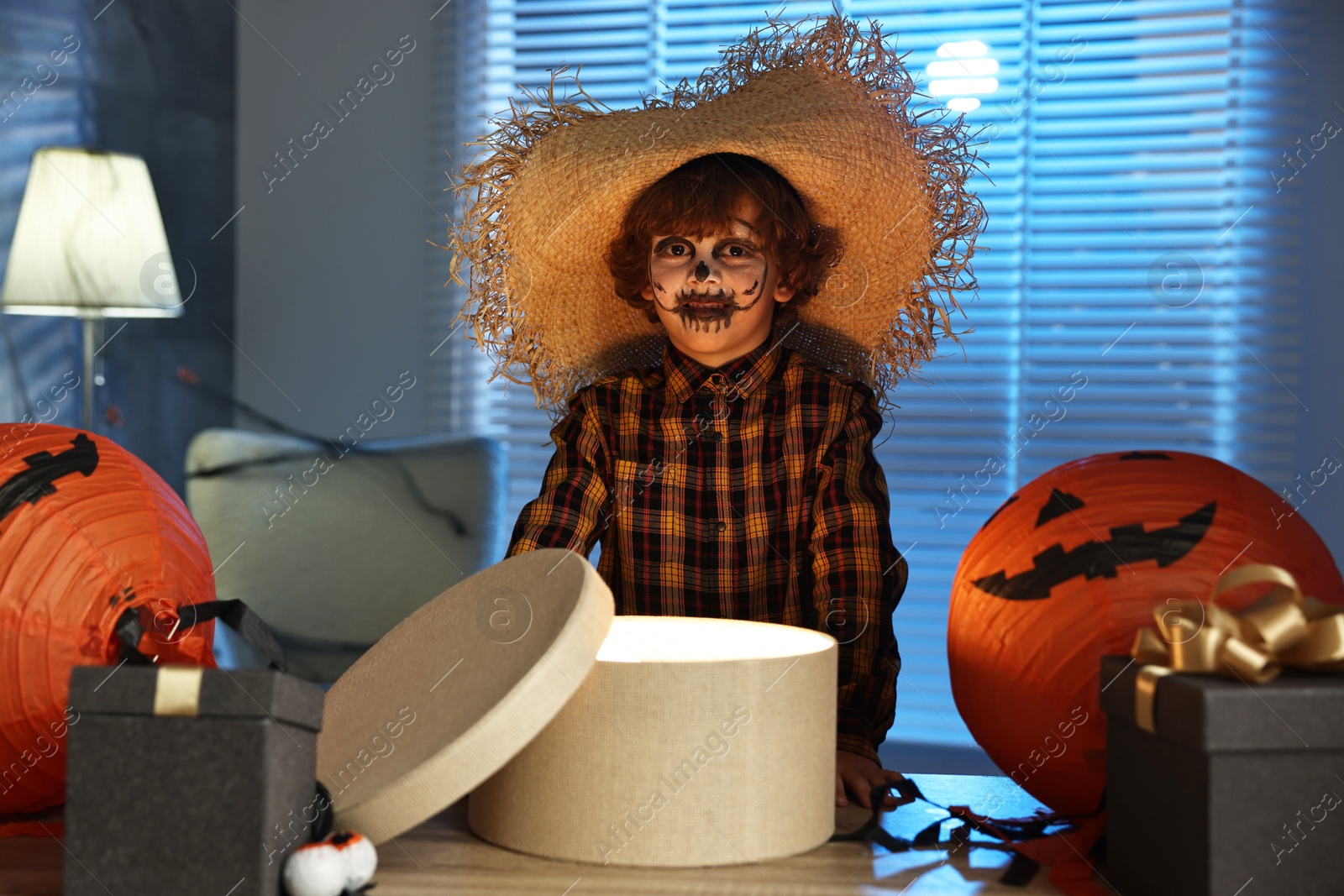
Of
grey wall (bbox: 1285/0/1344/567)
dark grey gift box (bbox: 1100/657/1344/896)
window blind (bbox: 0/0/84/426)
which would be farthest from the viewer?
grey wall (bbox: 1285/0/1344/567)

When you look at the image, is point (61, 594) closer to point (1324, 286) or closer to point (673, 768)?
point (673, 768)

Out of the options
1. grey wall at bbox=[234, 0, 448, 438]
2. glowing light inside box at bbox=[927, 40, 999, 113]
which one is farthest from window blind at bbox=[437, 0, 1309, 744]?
grey wall at bbox=[234, 0, 448, 438]

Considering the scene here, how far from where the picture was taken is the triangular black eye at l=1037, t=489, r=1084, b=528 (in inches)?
27.3

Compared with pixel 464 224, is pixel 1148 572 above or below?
below

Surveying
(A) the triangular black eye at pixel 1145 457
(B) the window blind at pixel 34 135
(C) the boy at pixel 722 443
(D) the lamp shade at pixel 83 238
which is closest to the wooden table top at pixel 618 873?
(A) the triangular black eye at pixel 1145 457

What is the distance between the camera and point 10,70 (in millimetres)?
1882

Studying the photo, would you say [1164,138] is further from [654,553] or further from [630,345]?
[654,553]

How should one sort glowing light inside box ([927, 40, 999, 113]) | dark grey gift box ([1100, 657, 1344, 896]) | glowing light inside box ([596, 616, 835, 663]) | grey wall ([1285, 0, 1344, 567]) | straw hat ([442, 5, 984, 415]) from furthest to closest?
glowing light inside box ([927, 40, 999, 113]), grey wall ([1285, 0, 1344, 567]), straw hat ([442, 5, 984, 415]), glowing light inside box ([596, 616, 835, 663]), dark grey gift box ([1100, 657, 1344, 896])

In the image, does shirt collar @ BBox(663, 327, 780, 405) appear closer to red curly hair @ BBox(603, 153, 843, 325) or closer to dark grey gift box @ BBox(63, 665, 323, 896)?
red curly hair @ BBox(603, 153, 843, 325)

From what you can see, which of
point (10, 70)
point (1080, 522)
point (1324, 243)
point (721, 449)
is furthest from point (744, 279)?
point (1324, 243)

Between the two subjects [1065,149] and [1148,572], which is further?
[1065,149]

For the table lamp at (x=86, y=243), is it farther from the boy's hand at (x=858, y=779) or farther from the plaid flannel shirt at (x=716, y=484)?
the boy's hand at (x=858, y=779)

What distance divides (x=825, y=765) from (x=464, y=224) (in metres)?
0.72

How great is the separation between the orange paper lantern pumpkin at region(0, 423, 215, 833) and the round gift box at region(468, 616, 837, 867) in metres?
0.23
